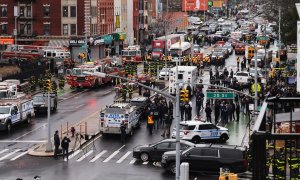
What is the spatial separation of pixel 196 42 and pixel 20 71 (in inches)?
2298

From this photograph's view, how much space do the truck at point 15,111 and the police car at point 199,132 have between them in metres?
10.4

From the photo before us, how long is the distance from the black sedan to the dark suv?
2371 mm

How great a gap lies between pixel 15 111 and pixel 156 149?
14.0 meters

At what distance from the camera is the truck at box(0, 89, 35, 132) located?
48.3 m

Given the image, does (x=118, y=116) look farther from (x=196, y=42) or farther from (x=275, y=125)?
(x=196, y=42)

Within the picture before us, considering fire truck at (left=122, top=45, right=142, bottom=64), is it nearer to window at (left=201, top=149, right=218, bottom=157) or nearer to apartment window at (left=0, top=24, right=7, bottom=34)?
apartment window at (left=0, top=24, right=7, bottom=34)

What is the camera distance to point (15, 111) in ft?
163

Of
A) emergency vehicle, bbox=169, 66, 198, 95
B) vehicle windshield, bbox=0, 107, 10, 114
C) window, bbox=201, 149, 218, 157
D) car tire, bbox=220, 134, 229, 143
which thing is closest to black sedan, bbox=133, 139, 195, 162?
window, bbox=201, 149, 218, 157

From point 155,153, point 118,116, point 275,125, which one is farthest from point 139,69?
point 275,125

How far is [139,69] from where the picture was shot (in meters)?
92.9

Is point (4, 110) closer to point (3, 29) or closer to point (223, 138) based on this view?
point (223, 138)

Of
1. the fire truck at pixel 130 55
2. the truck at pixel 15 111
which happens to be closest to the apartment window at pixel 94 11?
the fire truck at pixel 130 55

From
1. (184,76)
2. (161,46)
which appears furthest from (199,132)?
(161,46)

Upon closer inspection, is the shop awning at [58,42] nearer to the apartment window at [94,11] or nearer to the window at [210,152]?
the apartment window at [94,11]
